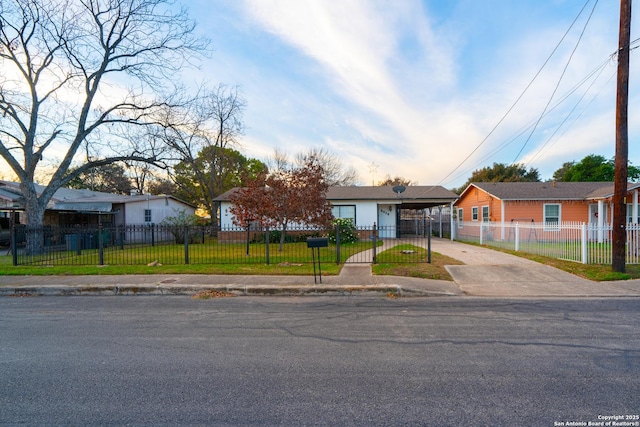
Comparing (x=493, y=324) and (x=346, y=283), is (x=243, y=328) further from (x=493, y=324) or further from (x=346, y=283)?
(x=493, y=324)

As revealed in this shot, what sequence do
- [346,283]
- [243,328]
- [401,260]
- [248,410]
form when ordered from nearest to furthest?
1. [248,410]
2. [243,328]
3. [346,283]
4. [401,260]

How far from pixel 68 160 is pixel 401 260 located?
59.2ft

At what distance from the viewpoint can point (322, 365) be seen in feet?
12.9

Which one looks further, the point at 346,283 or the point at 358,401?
the point at 346,283

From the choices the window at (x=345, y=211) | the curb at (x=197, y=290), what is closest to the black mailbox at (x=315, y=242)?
the curb at (x=197, y=290)

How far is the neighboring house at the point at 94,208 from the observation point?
21.5 metres

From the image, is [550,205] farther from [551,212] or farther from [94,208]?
[94,208]

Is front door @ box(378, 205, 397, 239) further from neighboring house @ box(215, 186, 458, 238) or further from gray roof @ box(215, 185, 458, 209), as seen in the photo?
gray roof @ box(215, 185, 458, 209)

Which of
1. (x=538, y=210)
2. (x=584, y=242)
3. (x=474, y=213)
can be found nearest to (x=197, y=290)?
(x=584, y=242)

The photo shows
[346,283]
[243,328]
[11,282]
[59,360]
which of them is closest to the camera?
[59,360]

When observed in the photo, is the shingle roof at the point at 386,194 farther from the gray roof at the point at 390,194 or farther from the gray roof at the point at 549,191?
the gray roof at the point at 549,191

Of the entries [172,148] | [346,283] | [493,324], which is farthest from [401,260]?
[172,148]

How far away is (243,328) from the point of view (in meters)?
5.43

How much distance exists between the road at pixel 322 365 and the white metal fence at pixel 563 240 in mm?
5098
